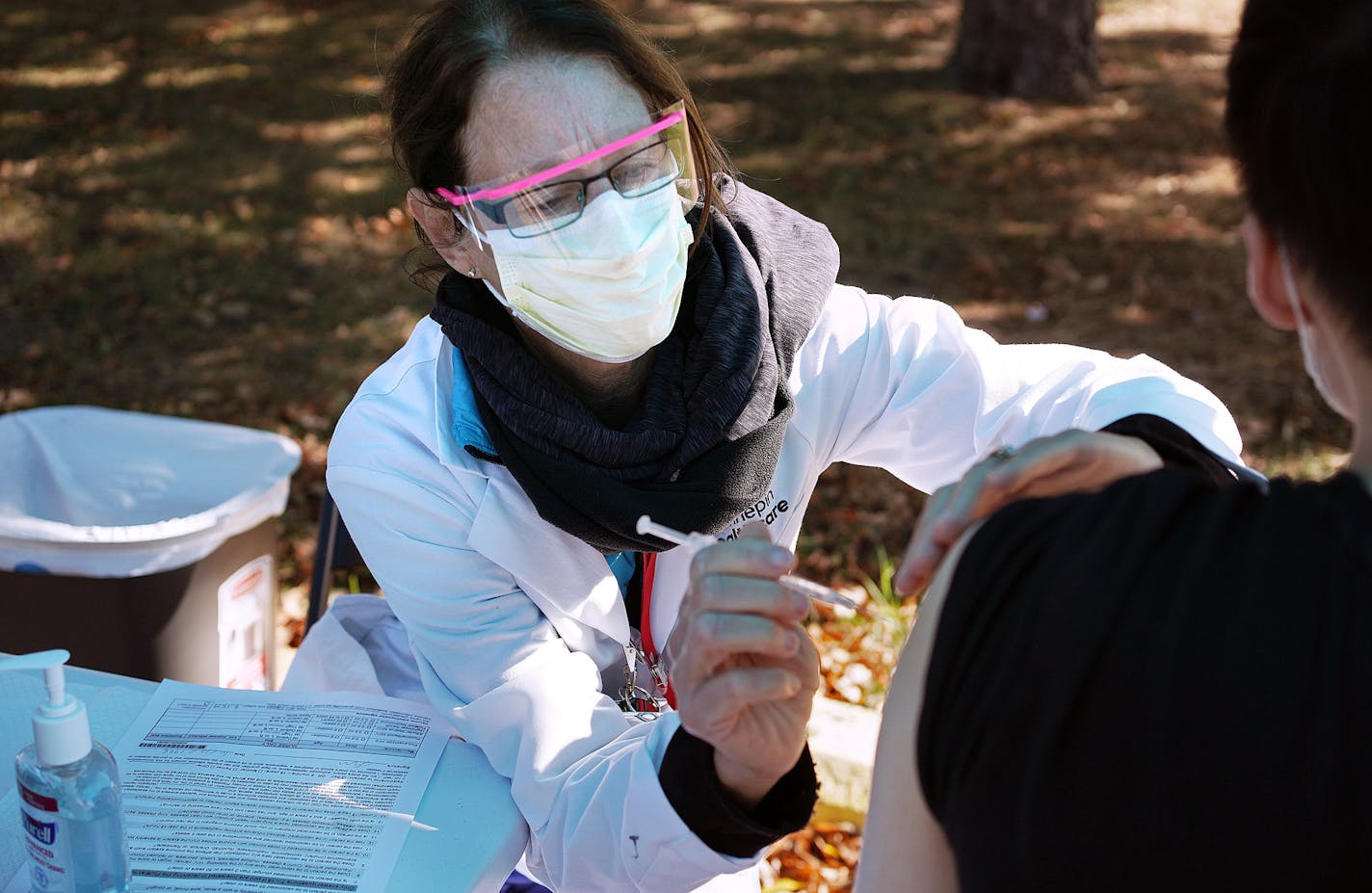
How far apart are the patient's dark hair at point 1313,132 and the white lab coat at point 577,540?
2.47ft

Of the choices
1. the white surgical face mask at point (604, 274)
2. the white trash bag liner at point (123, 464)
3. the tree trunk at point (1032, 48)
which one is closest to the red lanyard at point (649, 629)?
the white surgical face mask at point (604, 274)

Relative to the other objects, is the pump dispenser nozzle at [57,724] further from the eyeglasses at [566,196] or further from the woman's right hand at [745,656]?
the eyeglasses at [566,196]

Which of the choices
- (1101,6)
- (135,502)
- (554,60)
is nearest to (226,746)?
(554,60)

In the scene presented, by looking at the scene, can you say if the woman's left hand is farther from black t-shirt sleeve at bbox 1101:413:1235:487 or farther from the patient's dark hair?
the patient's dark hair

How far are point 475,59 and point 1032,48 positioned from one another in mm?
6472

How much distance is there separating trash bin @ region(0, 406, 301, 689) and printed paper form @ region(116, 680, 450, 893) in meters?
0.99

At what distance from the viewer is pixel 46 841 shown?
135 cm

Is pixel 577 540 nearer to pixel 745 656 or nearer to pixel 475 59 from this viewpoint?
pixel 745 656

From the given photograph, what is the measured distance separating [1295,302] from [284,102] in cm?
761

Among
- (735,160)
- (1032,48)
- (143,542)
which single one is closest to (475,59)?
(143,542)

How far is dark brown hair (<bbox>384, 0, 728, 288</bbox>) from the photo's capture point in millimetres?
1977

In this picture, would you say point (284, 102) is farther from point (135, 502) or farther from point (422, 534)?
point (422, 534)

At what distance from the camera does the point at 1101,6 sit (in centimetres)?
934

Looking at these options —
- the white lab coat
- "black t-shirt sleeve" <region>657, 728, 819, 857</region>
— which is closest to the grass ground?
the white lab coat
